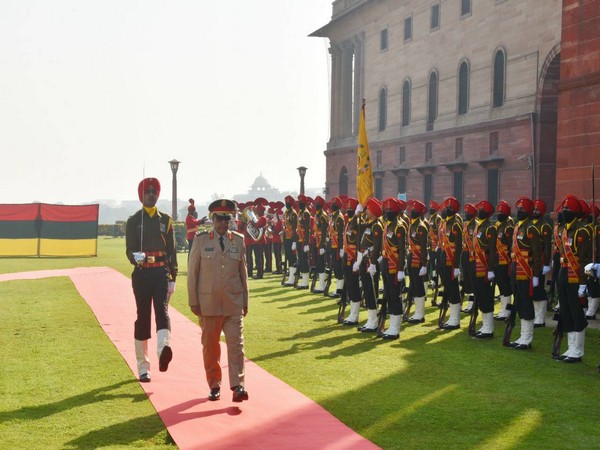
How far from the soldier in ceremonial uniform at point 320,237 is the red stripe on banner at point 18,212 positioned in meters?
20.1

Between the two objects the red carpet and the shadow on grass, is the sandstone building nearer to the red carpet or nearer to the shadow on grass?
the red carpet

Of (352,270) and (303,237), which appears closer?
(352,270)

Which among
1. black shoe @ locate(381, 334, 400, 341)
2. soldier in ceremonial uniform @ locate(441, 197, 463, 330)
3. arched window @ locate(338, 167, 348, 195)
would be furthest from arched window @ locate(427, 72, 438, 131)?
black shoe @ locate(381, 334, 400, 341)

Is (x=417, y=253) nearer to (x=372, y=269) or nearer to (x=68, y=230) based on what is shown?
(x=372, y=269)

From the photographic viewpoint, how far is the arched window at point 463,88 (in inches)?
1634

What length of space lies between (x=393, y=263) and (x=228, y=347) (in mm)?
5263

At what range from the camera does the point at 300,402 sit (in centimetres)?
902

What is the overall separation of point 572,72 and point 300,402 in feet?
39.9


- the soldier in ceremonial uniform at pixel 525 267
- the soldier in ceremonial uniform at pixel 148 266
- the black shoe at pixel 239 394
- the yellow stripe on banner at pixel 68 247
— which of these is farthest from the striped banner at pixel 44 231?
the black shoe at pixel 239 394

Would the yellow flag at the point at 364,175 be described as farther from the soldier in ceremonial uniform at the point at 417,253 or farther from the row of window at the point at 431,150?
the row of window at the point at 431,150

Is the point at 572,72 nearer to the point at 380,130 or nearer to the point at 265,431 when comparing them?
the point at 265,431

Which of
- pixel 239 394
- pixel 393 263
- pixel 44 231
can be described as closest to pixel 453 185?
pixel 44 231

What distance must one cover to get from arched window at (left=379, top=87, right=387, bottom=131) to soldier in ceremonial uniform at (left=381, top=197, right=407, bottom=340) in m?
37.9

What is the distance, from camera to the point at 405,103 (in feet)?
159
